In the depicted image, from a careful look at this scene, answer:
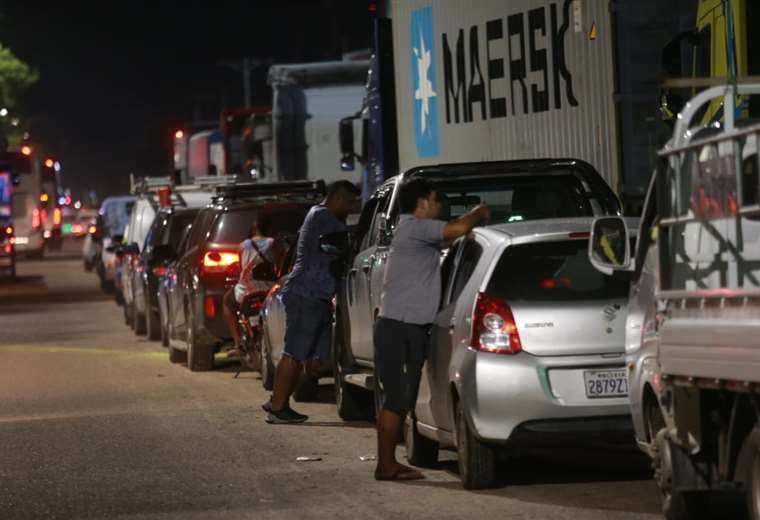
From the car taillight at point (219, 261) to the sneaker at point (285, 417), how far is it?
5143mm

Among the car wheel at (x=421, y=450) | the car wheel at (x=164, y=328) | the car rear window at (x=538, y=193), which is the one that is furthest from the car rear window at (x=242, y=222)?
the car wheel at (x=421, y=450)

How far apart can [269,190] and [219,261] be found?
72.9 inches

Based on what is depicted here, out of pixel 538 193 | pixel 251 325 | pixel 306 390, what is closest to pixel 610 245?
pixel 538 193

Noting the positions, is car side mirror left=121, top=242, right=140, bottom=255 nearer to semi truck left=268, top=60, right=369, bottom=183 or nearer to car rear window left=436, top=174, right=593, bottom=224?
semi truck left=268, top=60, right=369, bottom=183

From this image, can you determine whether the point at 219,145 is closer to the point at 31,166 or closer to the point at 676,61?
the point at 31,166

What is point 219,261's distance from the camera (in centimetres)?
2012

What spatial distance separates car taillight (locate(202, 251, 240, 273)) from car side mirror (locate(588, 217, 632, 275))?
10728 mm

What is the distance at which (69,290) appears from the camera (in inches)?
1766

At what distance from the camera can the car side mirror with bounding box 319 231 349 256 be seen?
1497 cm

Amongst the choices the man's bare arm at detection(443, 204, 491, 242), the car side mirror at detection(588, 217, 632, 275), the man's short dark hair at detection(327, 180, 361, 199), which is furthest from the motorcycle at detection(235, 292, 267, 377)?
the car side mirror at detection(588, 217, 632, 275)

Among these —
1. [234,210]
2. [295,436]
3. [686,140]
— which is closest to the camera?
[686,140]

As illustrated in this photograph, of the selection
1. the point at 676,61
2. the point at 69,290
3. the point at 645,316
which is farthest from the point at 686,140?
the point at 69,290

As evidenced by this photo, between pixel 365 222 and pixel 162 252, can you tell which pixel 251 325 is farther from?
pixel 365 222

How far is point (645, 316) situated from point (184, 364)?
1308 cm
